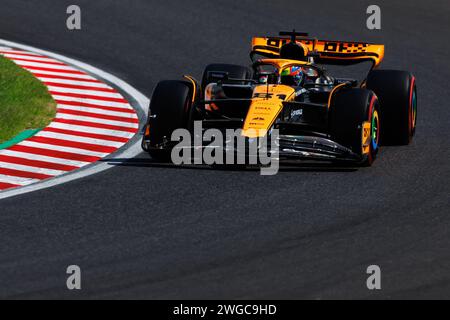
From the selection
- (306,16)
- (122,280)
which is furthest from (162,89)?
(306,16)

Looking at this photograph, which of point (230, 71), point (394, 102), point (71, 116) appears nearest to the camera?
point (394, 102)


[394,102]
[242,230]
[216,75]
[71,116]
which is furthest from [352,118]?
[71,116]

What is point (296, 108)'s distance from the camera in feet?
45.8

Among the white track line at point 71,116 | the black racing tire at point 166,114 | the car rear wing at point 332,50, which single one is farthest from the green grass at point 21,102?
the car rear wing at point 332,50

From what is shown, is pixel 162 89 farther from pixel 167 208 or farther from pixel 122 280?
pixel 122 280

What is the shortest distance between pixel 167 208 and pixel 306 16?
36.1 feet

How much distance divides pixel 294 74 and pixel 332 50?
1.29 m

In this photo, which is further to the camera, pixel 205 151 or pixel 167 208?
pixel 205 151

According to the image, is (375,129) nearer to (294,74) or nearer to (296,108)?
(296,108)

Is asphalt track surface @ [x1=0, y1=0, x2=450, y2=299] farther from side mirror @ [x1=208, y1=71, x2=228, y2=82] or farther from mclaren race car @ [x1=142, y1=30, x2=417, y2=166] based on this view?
side mirror @ [x1=208, y1=71, x2=228, y2=82]

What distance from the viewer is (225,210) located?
12062 mm

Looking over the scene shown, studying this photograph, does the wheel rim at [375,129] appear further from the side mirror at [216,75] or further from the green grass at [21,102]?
the green grass at [21,102]

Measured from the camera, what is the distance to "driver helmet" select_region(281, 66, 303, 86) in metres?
14.7

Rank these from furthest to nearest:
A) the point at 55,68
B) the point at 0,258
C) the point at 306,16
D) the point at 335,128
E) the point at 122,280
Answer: the point at 306,16 < the point at 55,68 < the point at 335,128 < the point at 0,258 < the point at 122,280
